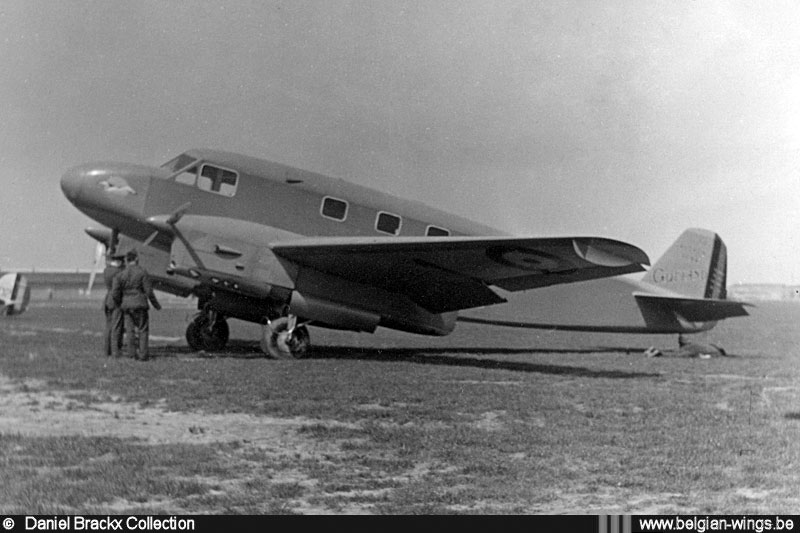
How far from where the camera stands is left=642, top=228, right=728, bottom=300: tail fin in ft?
53.1

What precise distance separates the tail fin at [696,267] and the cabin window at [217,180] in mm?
10174

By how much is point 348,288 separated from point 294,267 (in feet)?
3.18

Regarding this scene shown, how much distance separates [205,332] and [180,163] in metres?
3.03

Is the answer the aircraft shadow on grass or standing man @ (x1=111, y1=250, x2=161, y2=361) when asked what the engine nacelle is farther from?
standing man @ (x1=111, y1=250, x2=161, y2=361)

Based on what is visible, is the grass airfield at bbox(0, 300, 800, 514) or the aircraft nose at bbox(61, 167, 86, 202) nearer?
the grass airfield at bbox(0, 300, 800, 514)

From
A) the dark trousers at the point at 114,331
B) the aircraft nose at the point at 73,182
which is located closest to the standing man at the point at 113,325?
the dark trousers at the point at 114,331

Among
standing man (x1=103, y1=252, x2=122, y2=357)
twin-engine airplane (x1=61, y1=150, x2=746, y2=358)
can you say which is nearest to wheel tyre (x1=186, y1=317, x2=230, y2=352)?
twin-engine airplane (x1=61, y1=150, x2=746, y2=358)

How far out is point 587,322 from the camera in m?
14.6

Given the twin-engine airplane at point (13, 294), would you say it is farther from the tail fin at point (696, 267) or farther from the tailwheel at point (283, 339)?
the tail fin at point (696, 267)

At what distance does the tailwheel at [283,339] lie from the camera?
35.9 feet

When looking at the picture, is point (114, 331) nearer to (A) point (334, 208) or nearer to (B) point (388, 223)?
(A) point (334, 208)

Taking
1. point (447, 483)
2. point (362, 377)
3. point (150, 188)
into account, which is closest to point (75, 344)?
point (150, 188)

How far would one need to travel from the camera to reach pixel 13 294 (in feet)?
84.3

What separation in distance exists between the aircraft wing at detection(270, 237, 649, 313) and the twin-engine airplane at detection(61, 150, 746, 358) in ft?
0.07
